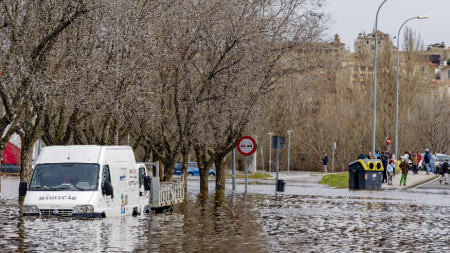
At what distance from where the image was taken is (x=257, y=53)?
123 feet

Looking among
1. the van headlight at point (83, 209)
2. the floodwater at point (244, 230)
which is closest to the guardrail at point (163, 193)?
the floodwater at point (244, 230)

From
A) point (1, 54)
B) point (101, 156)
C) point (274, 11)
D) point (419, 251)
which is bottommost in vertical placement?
point (419, 251)

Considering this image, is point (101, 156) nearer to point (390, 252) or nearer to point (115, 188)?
point (115, 188)

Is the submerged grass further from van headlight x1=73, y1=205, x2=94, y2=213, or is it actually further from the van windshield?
van headlight x1=73, y1=205, x2=94, y2=213

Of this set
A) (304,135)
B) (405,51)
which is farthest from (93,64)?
(405,51)

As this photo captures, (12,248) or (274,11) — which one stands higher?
(274,11)

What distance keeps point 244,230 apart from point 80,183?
4149 millimetres

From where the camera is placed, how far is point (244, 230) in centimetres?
2108

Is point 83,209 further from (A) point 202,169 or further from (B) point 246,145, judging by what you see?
(A) point 202,169

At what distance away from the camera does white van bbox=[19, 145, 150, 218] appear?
21453 mm

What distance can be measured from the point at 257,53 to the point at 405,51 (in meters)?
57.0

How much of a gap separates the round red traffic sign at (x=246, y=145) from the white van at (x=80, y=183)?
15.7 m

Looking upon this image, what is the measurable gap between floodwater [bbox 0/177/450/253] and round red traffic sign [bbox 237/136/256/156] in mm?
7694

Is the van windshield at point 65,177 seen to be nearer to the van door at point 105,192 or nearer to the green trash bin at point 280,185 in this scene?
the van door at point 105,192
